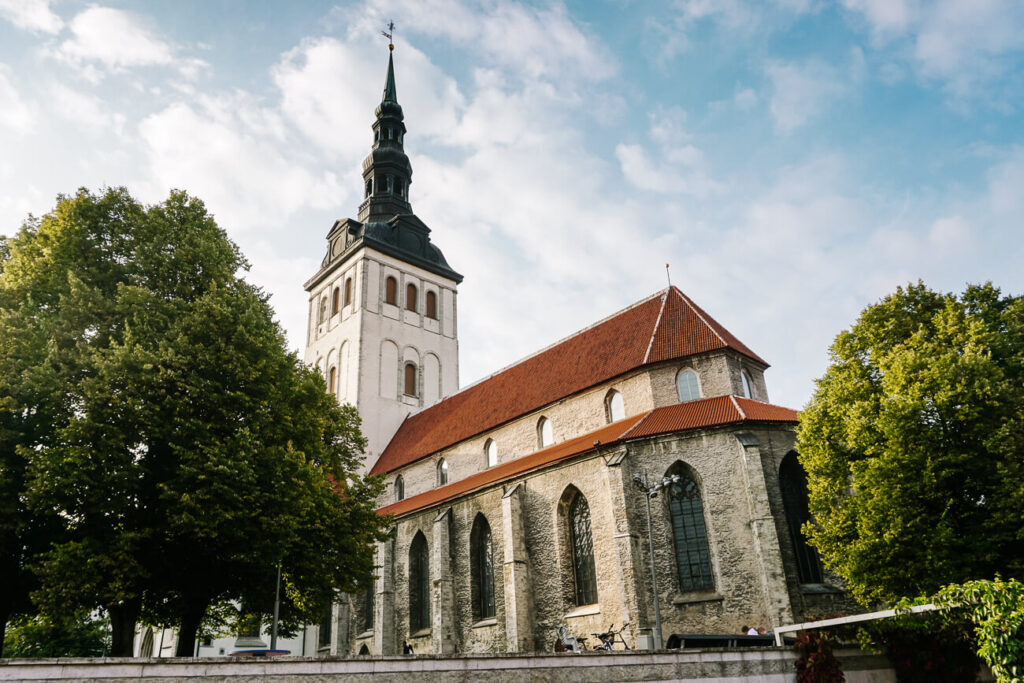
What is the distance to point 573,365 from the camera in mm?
27656

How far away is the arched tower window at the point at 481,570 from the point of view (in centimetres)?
2358

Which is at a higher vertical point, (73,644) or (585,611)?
(73,644)

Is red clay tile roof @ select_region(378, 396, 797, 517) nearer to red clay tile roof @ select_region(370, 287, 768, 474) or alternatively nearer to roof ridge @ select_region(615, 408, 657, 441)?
roof ridge @ select_region(615, 408, 657, 441)

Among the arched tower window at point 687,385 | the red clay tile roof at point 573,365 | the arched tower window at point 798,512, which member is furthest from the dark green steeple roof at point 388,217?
the arched tower window at point 798,512

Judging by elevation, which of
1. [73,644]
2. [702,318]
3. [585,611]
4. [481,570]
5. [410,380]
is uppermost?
[410,380]

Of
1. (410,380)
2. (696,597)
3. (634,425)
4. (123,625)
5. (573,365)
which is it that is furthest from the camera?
(410,380)

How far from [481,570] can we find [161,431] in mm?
13450

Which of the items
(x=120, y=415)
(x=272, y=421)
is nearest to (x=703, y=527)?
(x=272, y=421)

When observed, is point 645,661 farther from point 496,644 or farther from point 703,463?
point 496,644

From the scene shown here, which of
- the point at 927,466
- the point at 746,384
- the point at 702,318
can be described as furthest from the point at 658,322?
the point at 927,466

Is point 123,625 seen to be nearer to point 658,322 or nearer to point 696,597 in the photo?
point 696,597

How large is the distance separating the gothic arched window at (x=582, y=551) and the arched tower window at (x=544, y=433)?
4592 millimetres

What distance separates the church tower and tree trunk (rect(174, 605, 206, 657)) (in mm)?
20092

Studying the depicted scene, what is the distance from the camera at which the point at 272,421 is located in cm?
1554
